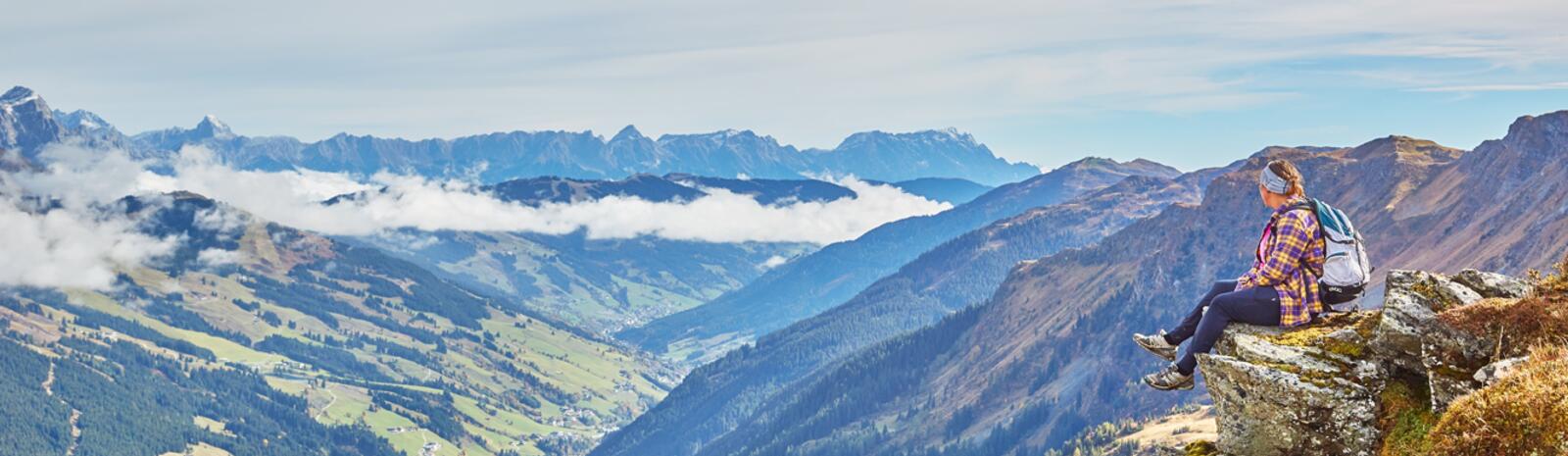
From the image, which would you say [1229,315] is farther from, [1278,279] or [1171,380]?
[1171,380]

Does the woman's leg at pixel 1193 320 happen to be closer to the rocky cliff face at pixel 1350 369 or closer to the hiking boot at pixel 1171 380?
the hiking boot at pixel 1171 380

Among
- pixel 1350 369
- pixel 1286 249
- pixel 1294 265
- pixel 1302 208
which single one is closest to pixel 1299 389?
pixel 1350 369

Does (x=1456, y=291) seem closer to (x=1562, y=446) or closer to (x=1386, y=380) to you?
(x=1386, y=380)

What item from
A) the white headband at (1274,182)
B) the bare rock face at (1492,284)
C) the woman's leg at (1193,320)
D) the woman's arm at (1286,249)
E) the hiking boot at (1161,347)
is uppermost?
the white headband at (1274,182)

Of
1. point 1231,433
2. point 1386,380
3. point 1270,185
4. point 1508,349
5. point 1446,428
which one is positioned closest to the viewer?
point 1446,428

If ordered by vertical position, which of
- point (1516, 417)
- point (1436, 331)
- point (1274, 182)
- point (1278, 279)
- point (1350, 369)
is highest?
point (1274, 182)

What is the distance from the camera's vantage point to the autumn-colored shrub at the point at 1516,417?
1738 cm

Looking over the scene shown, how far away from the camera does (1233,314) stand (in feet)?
80.6

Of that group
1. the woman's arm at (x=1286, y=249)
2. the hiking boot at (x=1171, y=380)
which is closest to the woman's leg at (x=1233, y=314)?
the woman's arm at (x=1286, y=249)

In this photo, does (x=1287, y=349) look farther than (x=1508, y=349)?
Yes

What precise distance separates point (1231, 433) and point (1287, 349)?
2.00 metres

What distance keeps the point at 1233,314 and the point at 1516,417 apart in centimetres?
712

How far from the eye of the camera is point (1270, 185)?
2527 centimetres

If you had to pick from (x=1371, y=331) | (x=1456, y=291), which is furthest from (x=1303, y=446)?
(x=1456, y=291)
